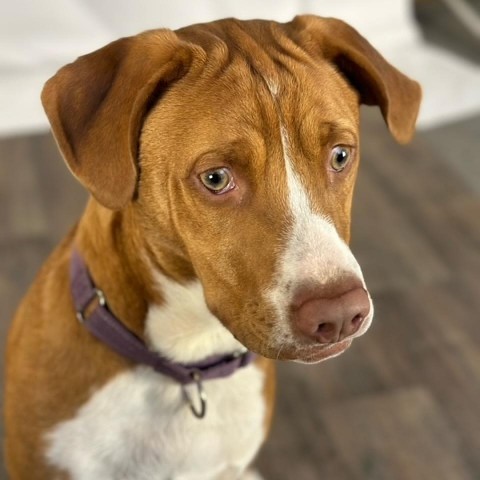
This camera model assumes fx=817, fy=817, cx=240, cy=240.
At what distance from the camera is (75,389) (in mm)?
1429

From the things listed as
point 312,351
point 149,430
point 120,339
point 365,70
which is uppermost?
point 365,70

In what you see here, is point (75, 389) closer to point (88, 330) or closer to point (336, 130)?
point (88, 330)

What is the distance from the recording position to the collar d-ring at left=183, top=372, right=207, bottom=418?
4.83 feet

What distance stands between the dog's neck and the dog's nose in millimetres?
252

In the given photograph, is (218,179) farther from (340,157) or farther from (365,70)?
(365,70)

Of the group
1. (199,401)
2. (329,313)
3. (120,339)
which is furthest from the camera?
(199,401)

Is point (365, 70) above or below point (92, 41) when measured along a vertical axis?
above

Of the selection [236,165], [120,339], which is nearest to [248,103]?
[236,165]

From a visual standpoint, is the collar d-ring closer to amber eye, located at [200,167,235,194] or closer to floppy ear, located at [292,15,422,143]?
amber eye, located at [200,167,235,194]

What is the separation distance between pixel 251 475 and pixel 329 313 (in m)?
0.97

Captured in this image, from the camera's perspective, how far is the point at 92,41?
3.71 m

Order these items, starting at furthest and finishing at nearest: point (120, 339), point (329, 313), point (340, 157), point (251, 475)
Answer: point (251, 475) < point (120, 339) < point (340, 157) < point (329, 313)

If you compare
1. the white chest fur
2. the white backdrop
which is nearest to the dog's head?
the white chest fur

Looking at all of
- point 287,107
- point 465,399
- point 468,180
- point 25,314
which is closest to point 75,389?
point 25,314
